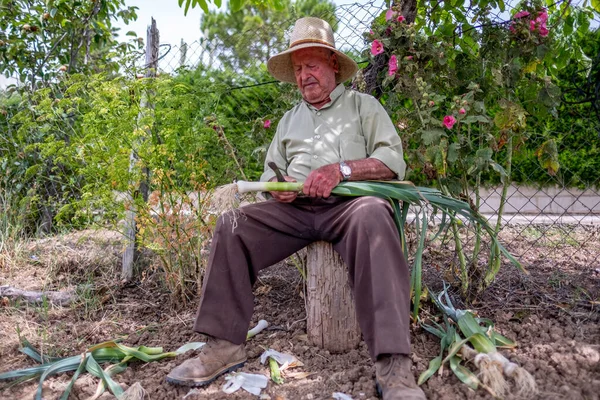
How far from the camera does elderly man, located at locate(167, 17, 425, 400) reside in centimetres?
186

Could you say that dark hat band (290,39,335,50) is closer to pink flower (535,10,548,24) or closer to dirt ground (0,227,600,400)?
pink flower (535,10,548,24)

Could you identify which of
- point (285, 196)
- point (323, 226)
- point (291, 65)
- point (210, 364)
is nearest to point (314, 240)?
point (323, 226)

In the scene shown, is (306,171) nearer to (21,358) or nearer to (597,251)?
(21,358)

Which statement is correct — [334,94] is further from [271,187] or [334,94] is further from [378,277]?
[378,277]

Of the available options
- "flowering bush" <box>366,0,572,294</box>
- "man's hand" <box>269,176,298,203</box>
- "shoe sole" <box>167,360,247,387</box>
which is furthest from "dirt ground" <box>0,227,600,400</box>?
"man's hand" <box>269,176,298,203</box>

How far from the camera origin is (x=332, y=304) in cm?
223

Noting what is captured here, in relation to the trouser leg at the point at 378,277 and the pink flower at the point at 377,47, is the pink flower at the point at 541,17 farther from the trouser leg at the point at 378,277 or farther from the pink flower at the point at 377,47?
the trouser leg at the point at 378,277

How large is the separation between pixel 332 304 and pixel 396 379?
53cm

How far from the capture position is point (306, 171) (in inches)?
96.4

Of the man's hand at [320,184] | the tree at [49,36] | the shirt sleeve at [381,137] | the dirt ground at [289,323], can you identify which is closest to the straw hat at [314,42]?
the shirt sleeve at [381,137]

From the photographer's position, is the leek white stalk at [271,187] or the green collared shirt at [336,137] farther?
the green collared shirt at [336,137]

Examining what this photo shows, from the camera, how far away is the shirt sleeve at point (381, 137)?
7.46ft

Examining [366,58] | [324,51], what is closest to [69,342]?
[324,51]

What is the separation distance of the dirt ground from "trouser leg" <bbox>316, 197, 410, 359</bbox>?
217 mm
